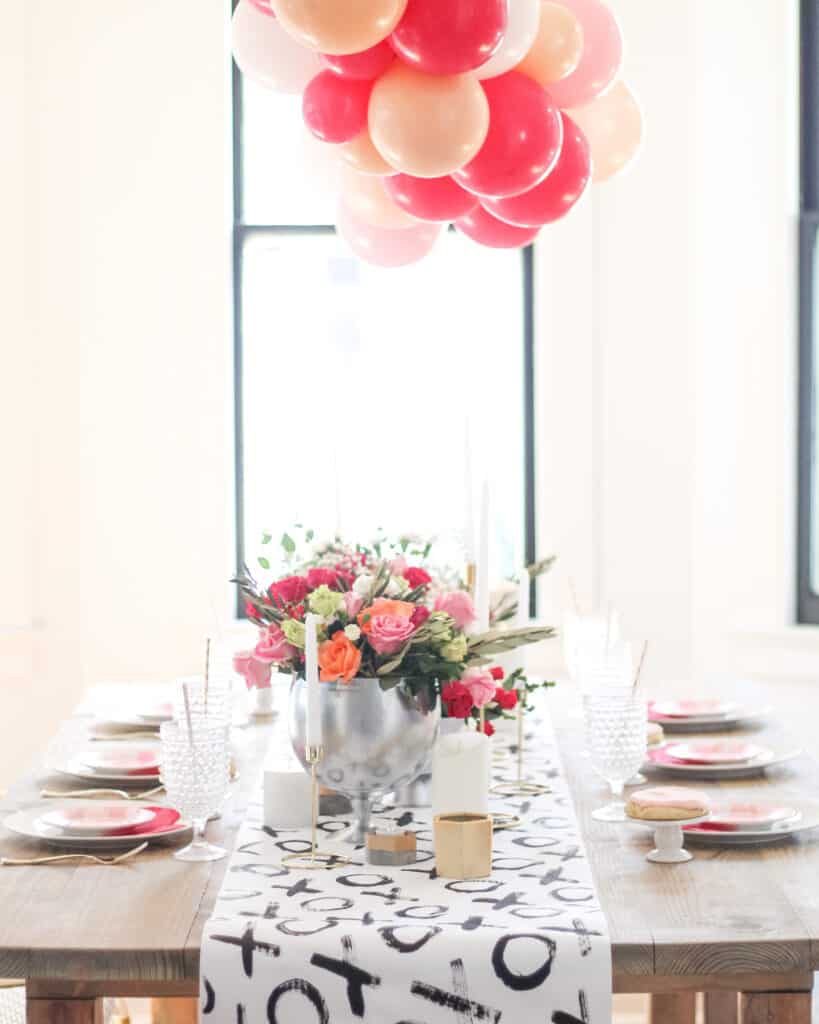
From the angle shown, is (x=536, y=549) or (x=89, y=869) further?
(x=536, y=549)

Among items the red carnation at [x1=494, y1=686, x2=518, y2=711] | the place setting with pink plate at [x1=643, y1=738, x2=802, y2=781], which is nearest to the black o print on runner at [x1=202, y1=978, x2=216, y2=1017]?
the red carnation at [x1=494, y1=686, x2=518, y2=711]

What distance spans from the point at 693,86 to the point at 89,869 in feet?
9.38

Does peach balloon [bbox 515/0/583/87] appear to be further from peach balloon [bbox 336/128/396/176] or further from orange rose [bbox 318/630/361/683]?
orange rose [bbox 318/630/361/683]

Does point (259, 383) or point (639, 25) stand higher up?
point (639, 25)

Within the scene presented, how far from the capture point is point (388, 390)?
419 centimetres

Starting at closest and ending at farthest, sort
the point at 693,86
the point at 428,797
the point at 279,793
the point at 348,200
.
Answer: the point at 279,793
the point at 428,797
the point at 348,200
the point at 693,86

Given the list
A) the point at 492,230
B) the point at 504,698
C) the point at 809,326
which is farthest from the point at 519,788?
the point at 809,326

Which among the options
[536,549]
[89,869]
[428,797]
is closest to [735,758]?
[428,797]

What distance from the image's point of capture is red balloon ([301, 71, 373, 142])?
2.27 metres

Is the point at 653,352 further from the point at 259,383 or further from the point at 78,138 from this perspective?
the point at 78,138

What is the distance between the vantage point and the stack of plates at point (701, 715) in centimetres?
256

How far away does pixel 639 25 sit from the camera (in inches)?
152

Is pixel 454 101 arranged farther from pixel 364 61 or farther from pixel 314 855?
pixel 314 855

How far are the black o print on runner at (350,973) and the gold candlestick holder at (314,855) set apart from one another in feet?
0.85
